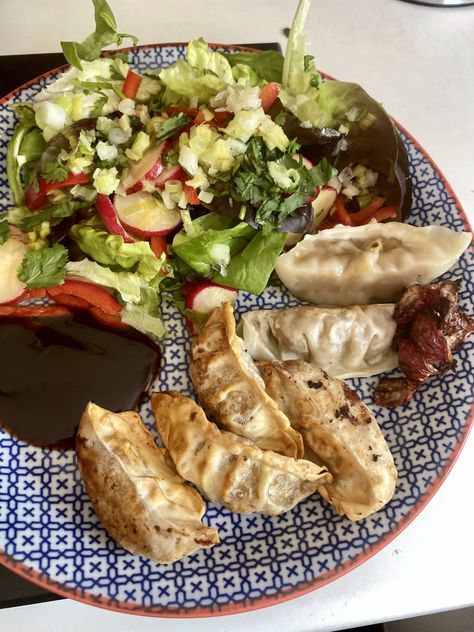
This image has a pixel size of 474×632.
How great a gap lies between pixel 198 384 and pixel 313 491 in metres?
0.51

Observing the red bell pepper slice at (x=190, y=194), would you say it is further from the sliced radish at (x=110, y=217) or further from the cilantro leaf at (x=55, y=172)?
the cilantro leaf at (x=55, y=172)

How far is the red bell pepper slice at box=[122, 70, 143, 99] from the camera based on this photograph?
2256 mm

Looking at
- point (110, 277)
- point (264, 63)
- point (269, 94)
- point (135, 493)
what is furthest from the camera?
point (264, 63)

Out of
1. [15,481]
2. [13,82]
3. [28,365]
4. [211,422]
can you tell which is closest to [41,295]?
[28,365]

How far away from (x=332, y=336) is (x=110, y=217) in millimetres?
924

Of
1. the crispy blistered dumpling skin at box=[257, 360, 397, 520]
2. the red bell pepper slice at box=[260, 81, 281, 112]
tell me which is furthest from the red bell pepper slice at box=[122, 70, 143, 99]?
the crispy blistered dumpling skin at box=[257, 360, 397, 520]

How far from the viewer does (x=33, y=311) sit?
215cm

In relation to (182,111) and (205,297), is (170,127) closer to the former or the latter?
(182,111)

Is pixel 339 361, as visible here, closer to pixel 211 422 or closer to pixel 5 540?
pixel 211 422

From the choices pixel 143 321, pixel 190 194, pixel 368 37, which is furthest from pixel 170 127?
pixel 368 37

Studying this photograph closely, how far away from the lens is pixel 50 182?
2.12 m

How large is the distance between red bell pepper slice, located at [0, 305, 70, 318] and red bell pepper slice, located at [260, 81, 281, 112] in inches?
43.9

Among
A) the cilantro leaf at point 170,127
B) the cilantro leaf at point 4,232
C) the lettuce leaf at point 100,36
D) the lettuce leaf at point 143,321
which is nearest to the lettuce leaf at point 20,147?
the cilantro leaf at point 4,232

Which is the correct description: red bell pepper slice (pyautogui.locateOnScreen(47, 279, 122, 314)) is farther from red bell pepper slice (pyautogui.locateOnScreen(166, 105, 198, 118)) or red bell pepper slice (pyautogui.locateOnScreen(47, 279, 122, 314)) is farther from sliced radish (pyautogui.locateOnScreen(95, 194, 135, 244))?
red bell pepper slice (pyautogui.locateOnScreen(166, 105, 198, 118))
